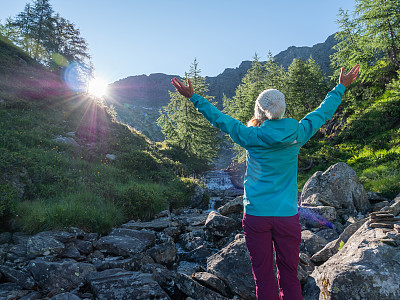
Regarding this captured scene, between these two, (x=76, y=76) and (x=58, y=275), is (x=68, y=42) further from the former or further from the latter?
(x=58, y=275)

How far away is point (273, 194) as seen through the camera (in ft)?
7.27

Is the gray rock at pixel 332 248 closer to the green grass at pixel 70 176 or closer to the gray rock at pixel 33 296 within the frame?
the gray rock at pixel 33 296

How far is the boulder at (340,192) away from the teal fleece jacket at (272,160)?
6230mm

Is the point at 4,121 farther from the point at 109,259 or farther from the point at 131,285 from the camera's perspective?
the point at 131,285

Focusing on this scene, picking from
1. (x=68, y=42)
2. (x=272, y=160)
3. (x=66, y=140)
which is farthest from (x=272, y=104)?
(x=68, y=42)

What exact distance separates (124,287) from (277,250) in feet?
8.60

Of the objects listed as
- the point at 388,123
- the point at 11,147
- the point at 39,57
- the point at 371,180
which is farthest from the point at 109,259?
the point at 39,57

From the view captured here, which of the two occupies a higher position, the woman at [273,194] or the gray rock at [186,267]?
the woman at [273,194]

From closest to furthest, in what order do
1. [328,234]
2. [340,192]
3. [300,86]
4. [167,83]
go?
[328,234], [340,192], [300,86], [167,83]

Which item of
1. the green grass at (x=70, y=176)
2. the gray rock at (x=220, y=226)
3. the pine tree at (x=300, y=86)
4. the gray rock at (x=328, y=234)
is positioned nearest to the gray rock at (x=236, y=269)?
the gray rock at (x=220, y=226)

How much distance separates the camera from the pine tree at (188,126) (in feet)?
94.2

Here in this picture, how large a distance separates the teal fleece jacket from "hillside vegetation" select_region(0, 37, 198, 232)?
6.12 metres

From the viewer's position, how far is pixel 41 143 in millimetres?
12672

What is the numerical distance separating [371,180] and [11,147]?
1569cm
